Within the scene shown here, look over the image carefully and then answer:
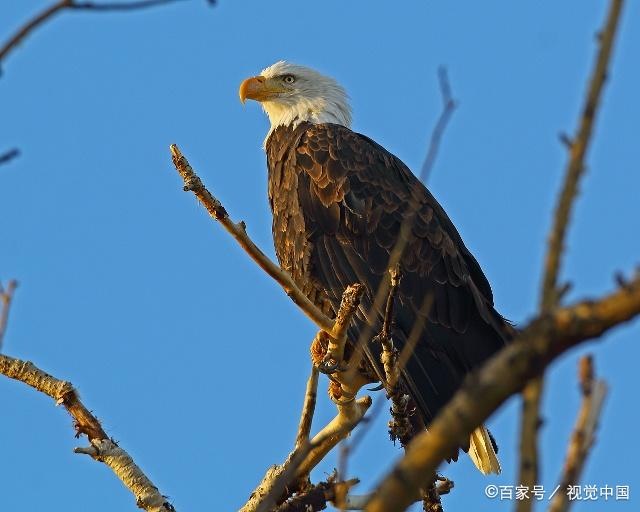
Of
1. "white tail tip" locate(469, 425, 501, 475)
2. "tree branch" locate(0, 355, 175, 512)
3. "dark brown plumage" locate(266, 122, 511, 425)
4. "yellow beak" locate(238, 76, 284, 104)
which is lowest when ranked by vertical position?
"tree branch" locate(0, 355, 175, 512)

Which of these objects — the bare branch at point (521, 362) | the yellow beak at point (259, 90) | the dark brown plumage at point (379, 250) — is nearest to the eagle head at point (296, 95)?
the yellow beak at point (259, 90)

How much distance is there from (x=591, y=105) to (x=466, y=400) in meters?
0.54

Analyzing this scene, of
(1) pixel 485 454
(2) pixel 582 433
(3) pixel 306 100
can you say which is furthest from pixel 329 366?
(3) pixel 306 100

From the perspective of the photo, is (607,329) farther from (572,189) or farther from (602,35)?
(602,35)

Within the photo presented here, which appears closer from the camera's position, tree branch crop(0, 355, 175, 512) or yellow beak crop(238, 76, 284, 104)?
tree branch crop(0, 355, 175, 512)

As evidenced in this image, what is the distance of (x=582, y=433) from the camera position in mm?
1931

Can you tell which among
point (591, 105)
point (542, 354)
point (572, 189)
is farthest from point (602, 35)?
point (542, 354)

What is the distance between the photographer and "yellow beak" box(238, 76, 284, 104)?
8.30 metres

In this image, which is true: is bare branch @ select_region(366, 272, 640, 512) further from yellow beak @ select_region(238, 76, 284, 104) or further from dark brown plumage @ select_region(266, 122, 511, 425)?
yellow beak @ select_region(238, 76, 284, 104)

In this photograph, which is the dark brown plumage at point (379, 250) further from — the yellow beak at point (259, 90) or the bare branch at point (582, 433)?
the bare branch at point (582, 433)

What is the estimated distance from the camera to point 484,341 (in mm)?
6711

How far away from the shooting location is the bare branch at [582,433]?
6.28 feet

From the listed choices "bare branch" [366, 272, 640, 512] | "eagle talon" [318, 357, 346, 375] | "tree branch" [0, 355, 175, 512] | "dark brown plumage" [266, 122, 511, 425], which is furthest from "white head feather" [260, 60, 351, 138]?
"bare branch" [366, 272, 640, 512]

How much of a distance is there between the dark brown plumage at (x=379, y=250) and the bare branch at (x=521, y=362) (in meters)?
4.58
